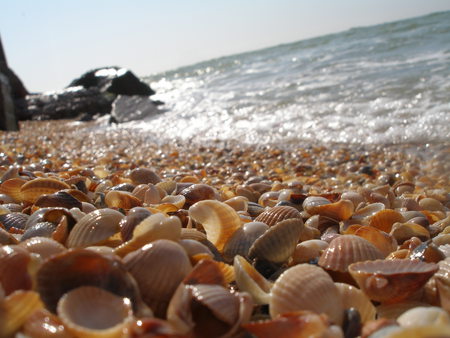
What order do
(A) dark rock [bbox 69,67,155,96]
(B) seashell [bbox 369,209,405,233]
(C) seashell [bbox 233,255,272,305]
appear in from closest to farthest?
1. (C) seashell [bbox 233,255,272,305]
2. (B) seashell [bbox 369,209,405,233]
3. (A) dark rock [bbox 69,67,155,96]

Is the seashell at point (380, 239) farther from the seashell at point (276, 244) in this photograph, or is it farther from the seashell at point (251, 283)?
the seashell at point (251, 283)

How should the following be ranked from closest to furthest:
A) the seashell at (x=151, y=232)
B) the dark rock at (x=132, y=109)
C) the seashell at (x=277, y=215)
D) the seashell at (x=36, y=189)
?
the seashell at (x=151, y=232) → the seashell at (x=277, y=215) → the seashell at (x=36, y=189) → the dark rock at (x=132, y=109)

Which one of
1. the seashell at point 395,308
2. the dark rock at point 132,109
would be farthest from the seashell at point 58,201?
the dark rock at point 132,109

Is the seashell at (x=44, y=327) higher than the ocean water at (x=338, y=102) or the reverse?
higher

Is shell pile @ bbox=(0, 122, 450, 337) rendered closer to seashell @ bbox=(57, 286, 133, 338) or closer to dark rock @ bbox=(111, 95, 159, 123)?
seashell @ bbox=(57, 286, 133, 338)

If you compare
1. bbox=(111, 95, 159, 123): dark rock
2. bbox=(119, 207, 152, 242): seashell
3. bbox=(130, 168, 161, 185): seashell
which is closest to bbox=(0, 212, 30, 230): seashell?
bbox=(119, 207, 152, 242): seashell

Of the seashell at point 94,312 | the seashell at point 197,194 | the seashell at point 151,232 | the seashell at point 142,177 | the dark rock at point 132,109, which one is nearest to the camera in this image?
the seashell at point 94,312

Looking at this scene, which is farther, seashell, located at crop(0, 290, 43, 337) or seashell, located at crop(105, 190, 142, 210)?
seashell, located at crop(105, 190, 142, 210)
